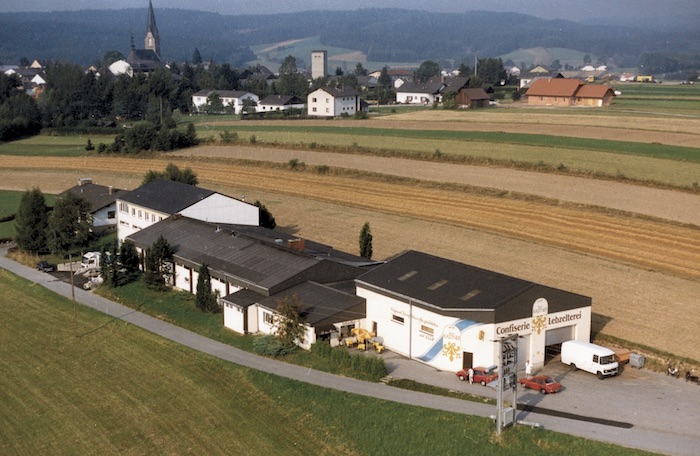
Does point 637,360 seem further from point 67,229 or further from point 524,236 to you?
point 67,229

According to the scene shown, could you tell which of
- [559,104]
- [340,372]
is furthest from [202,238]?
[559,104]

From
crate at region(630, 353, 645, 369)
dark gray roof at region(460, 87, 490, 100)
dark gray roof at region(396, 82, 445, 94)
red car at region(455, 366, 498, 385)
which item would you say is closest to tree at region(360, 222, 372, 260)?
red car at region(455, 366, 498, 385)

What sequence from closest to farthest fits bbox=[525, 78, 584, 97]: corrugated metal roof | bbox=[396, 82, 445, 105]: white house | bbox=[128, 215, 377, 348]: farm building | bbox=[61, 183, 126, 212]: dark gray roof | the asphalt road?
the asphalt road, bbox=[128, 215, 377, 348]: farm building, bbox=[61, 183, 126, 212]: dark gray roof, bbox=[525, 78, 584, 97]: corrugated metal roof, bbox=[396, 82, 445, 105]: white house

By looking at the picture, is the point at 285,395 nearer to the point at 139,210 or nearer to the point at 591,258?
the point at 591,258

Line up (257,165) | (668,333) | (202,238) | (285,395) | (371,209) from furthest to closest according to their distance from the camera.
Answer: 1. (257,165)
2. (371,209)
3. (202,238)
4. (668,333)
5. (285,395)

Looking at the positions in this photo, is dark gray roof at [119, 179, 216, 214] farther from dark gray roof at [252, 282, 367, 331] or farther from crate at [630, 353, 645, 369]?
crate at [630, 353, 645, 369]

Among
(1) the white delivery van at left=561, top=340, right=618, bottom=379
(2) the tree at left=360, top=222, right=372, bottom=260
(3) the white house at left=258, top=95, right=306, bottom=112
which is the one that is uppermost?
(3) the white house at left=258, top=95, right=306, bottom=112

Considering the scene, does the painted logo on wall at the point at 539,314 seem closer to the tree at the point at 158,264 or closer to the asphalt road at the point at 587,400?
the asphalt road at the point at 587,400

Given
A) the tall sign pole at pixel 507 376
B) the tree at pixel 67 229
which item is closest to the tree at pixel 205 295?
the tree at pixel 67 229
